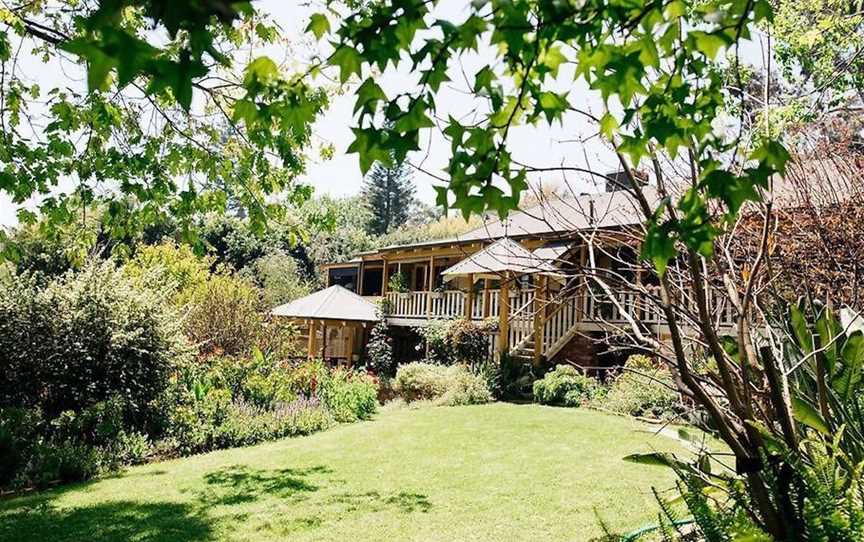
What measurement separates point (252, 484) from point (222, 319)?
11.0 metres

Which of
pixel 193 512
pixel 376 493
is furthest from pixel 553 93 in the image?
pixel 193 512

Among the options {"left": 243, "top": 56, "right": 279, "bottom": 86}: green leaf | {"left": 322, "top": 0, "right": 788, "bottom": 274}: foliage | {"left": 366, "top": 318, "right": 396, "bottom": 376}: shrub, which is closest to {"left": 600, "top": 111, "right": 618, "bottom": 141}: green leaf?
{"left": 322, "top": 0, "right": 788, "bottom": 274}: foliage

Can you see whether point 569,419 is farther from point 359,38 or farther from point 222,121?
point 359,38

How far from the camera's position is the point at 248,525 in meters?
5.72

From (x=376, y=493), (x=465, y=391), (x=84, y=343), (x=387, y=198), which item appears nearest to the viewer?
(x=376, y=493)

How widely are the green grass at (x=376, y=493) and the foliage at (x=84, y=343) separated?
187 cm

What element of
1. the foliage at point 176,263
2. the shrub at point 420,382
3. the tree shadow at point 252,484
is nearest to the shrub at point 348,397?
the shrub at point 420,382

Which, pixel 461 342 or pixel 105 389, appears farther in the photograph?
pixel 461 342

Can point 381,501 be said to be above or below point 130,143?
below

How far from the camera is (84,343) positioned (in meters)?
9.41

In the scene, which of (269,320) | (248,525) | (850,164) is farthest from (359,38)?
(269,320)

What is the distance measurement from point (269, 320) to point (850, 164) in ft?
55.2

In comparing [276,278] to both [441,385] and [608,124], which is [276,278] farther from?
[608,124]

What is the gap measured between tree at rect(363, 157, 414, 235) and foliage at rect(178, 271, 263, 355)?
46317 mm
